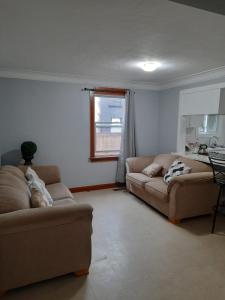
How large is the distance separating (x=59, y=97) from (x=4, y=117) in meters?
1.01

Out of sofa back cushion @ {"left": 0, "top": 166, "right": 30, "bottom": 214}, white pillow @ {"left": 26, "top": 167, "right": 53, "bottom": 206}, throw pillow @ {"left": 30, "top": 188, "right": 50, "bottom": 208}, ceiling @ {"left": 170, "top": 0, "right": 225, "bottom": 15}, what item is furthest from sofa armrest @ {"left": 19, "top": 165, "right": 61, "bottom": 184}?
ceiling @ {"left": 170, "top": 0, "right": 225, "bottom": 15}

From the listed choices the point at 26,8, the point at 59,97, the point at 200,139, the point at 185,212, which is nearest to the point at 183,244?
the point at 185,212

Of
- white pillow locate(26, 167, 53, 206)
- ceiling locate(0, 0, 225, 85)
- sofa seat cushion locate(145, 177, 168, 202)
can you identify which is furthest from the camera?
sofa seat cushion locate(145, 177, 168, 202)

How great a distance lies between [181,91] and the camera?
427 centimetres

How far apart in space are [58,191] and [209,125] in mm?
2981

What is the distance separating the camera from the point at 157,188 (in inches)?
132

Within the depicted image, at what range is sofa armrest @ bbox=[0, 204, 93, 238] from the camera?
1671mm

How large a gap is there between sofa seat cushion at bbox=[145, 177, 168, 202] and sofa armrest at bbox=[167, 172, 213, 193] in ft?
0.42

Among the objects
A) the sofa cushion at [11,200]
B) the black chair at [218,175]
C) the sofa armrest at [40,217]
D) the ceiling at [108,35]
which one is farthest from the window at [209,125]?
the sofa cushion at [11,200]

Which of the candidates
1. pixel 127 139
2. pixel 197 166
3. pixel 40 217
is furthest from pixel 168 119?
pixel 40 217

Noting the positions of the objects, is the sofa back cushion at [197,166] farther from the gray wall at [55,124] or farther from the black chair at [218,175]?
the gray wall at [55,124]

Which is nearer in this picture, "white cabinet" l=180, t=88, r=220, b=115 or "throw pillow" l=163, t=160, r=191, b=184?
"throw pillow" l=163, t=160, r=191, b=184

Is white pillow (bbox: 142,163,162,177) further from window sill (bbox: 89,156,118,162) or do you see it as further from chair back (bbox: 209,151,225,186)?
chair back (bbox: 209,151,225,186)

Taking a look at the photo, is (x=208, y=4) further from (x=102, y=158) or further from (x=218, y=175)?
(x=102, y=158)
